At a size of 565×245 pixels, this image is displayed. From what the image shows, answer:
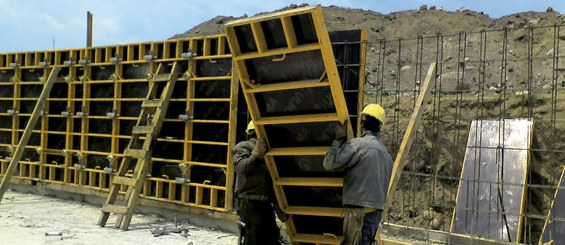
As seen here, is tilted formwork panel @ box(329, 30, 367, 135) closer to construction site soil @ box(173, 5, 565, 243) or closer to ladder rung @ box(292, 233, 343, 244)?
construction site soil @ box(173, 5, 565, 243)

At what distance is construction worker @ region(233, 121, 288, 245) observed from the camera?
18.4 ft

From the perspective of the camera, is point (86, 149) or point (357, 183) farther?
point (86, 149)

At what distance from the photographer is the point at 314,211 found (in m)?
5.14

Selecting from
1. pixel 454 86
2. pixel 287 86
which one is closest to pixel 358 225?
pixel 287 86

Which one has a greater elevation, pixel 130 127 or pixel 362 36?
pixel 362 36

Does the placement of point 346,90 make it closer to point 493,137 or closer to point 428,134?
point 493,137

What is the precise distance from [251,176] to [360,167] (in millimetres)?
1617

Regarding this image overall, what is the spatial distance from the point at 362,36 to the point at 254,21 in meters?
3.00

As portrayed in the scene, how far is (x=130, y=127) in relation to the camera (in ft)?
33.0

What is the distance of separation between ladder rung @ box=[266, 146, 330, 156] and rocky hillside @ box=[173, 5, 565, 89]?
62.9ft

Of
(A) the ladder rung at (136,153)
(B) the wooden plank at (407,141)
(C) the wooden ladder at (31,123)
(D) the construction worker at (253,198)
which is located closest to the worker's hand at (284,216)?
(D) the construction worker at (253,198)

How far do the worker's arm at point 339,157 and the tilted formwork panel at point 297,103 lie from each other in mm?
204

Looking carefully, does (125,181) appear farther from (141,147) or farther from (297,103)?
(297,103)

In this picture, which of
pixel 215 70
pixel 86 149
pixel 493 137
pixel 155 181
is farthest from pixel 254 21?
pixel 86 149
